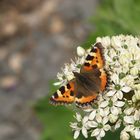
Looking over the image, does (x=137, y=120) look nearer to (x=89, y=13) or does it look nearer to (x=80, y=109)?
(x=80, y=109)

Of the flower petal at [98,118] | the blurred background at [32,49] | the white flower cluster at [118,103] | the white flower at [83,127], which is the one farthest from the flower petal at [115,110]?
the blurred background at [32,49]

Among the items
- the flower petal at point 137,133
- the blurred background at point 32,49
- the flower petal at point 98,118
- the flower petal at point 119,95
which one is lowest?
the flower petal at point 137,133

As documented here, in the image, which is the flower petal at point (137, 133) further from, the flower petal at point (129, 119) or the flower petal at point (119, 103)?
the flower petal at point (119, 103)

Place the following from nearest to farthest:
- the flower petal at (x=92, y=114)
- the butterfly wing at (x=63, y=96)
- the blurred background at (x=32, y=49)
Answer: the butterfly wing at (x=63, y=96) < the flower petal at (x=92, y=114) < the blurred background at (x=32, y=49)

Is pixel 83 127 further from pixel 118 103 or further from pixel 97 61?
pixel 97 61

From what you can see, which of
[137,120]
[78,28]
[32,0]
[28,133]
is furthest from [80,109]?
[32,0]
